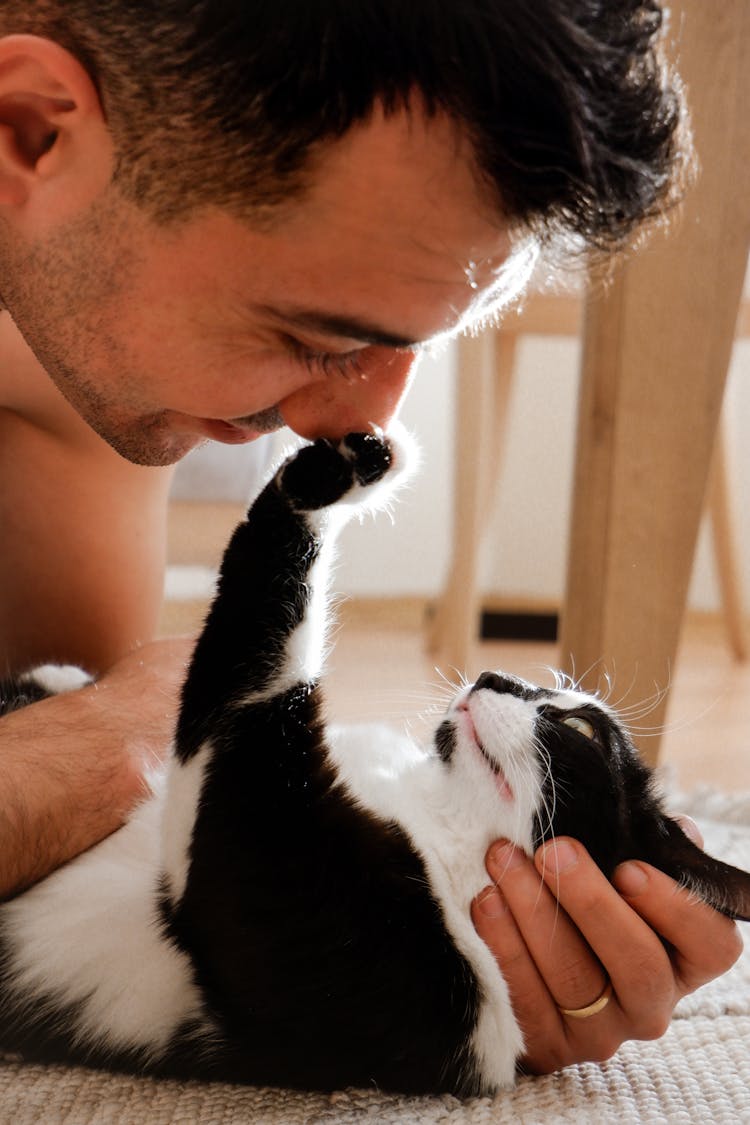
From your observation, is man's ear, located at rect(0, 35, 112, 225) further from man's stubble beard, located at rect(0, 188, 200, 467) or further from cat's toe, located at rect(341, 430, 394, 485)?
cat's toe, located at rect(341, 430, 394, 485)

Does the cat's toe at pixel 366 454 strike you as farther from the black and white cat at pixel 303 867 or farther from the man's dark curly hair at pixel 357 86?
the man's dark curly hair at pixel 357 86

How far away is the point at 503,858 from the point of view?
83 cm

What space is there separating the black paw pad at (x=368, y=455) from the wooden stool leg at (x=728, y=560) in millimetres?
1968

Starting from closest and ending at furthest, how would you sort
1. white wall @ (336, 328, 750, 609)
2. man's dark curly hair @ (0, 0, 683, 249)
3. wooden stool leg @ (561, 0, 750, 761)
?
man's dark curly hair @ (0, 0, 683, 249)
wooden stool leg @ (561, 0, 750, 761)
white wall @ (336, 328, 750, 609)

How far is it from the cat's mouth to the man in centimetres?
7

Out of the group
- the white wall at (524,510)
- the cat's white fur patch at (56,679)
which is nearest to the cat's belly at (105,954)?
the cat's white fur patch at (56,679)

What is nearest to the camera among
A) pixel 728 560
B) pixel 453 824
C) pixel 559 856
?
pixel 559 856

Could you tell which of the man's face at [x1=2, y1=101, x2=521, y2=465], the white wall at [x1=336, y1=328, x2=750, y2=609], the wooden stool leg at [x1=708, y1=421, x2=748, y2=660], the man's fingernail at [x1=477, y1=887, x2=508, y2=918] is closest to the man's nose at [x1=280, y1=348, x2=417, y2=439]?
the man's face at [x1=2, y1=101, x2=521, y2=465]

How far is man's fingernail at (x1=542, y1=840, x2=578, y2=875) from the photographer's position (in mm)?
777

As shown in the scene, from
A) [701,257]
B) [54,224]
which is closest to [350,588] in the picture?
[701,257]

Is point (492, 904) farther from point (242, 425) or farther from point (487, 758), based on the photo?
point (242, 425)

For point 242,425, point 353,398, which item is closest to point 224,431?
point 242,425

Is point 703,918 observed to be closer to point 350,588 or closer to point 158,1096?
point 158,1096

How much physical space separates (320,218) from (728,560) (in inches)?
86.7
